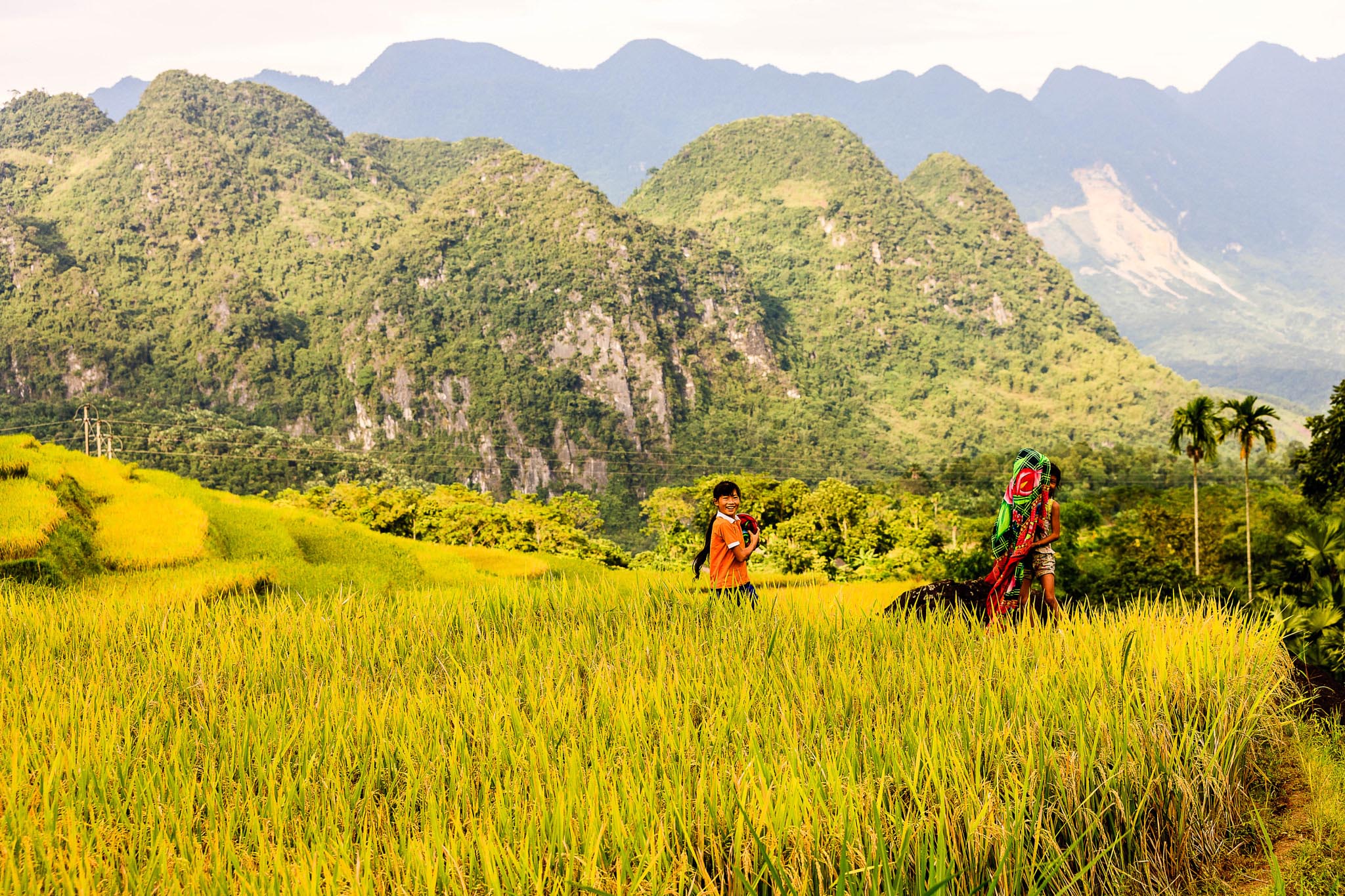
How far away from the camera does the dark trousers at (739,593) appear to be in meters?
7.52

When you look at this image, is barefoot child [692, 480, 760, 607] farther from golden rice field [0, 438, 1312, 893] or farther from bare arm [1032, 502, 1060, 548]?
bare arm [1032, 502, 1060, 548]

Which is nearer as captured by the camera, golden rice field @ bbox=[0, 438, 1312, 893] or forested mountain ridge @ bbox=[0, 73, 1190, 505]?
golden rice field @ bbox=[0, 438, 1312, 893]

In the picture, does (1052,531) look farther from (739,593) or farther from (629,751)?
(629,751)

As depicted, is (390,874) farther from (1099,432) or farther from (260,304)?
(260,304)

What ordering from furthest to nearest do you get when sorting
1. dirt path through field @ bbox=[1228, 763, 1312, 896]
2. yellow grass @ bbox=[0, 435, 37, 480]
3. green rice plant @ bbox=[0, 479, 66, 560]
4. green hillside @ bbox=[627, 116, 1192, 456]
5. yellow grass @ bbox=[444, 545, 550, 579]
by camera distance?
green hillside @ bbox=[627, 116, 1192, 456], yellow grass @ bbox=[444, 545, 550, 579], yellow grass @ bbox=[0, 435, 37, 480], green rice plant @ bbox=[0, 479, 66, 560], dirt path through field @ bbox=[1228, 763, 1312, 896]

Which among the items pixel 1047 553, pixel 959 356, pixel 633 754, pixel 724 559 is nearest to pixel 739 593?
pixel 724 559

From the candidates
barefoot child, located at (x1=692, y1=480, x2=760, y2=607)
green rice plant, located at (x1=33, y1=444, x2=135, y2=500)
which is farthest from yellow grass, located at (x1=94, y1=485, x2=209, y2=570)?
barefoot child, located at (x1=692, y1=480, x2=760, y2=607)

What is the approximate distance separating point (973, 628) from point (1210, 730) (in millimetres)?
1884

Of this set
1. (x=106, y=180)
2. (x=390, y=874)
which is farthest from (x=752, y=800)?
(x=106, y=180)

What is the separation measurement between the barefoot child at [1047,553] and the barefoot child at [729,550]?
2158 mm

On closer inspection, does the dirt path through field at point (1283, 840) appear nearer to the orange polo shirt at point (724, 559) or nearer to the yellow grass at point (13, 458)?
the orange polo shirt at point (724, 559)

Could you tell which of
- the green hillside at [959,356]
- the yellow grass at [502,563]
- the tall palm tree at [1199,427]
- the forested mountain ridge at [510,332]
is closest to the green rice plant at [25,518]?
the yellow grass at [502,563]

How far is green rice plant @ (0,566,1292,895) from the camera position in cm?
301

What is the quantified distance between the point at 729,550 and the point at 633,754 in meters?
4.02
